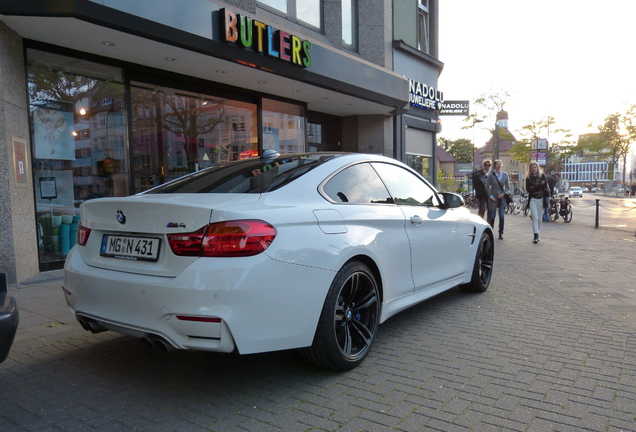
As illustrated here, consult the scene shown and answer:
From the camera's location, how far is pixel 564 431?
2486 millimetres

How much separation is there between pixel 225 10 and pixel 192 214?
6.35 m

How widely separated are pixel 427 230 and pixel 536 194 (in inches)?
323

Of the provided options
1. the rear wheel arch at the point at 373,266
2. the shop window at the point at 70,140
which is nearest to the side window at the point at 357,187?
the rear wheel arch at the point at 373,266

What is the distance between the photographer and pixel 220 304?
2578 mm

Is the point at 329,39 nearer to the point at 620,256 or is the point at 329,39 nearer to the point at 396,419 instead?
the point at 620,256

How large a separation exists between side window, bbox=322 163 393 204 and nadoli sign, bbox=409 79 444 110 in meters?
14.0

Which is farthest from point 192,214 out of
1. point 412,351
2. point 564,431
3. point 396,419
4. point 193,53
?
point 193,53

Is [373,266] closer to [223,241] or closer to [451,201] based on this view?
[223,241]

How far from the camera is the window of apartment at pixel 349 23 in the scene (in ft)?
47.1

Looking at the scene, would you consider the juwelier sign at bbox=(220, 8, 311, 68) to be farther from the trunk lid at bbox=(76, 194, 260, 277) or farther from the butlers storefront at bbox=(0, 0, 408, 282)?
the trunk lid at bbox=(76, 194, 260, 277)

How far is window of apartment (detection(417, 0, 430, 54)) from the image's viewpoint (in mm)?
19109

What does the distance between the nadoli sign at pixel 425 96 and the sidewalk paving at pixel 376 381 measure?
1356 cm

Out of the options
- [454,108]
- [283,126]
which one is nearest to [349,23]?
[283,126]

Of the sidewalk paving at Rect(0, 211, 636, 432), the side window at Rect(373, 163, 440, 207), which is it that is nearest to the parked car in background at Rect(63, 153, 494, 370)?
the side window at Rect(373, 163, 440, 207)
